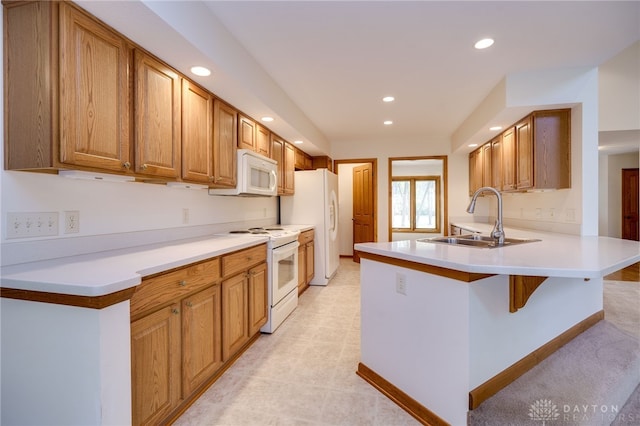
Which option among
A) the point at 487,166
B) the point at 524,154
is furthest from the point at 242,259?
the point at 487,166

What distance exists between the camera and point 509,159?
3410mm

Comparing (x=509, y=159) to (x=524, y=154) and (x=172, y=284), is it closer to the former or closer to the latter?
(x=524, y=154)

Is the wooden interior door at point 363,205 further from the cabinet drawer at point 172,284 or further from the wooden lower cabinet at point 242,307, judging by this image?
the cabinet drawer at point 172,284

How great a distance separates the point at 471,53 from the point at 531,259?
1.77 metres

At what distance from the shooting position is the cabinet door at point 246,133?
282 centimetres

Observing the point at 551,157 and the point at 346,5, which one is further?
the point at 551,157

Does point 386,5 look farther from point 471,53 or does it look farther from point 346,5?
point 471,53

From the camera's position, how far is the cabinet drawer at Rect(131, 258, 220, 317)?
4.32 ft

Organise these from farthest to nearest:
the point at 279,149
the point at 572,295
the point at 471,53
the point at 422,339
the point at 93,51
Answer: the point at 279,149, the point at 471,53, the point at 572,295, the point at 422,339, the point at 93,51

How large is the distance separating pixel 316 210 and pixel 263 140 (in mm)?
1378

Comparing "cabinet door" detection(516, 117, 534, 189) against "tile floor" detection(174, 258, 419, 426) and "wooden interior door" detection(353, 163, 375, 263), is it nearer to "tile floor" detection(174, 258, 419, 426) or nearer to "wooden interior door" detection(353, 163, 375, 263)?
"tile floor" detection(174, 258, 419, 426)

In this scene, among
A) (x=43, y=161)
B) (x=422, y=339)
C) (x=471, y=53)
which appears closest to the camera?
(x=43, y=161)

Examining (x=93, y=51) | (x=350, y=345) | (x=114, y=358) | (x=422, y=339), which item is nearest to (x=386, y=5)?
(x=93, y=51)

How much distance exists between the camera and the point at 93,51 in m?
1.41
